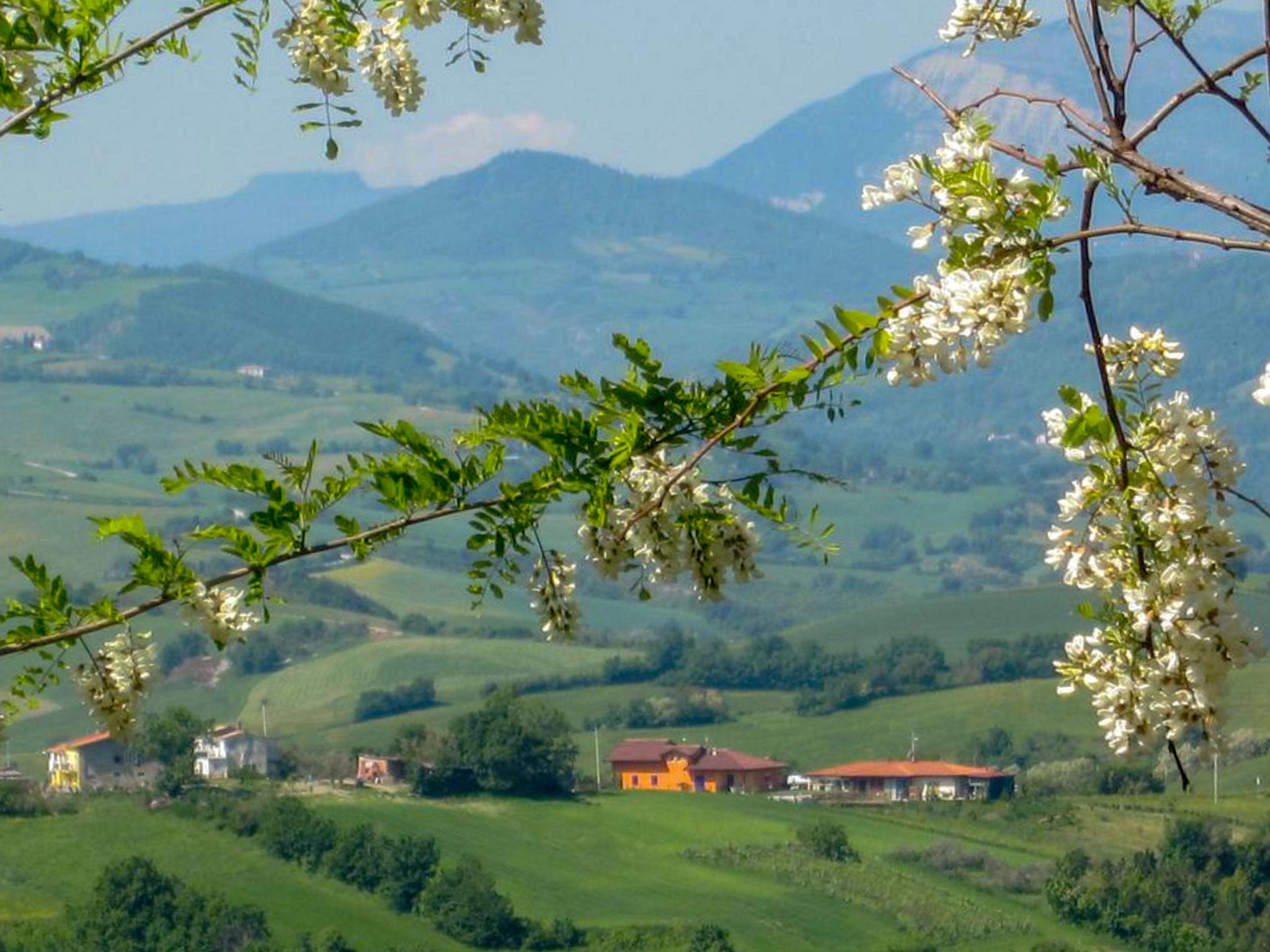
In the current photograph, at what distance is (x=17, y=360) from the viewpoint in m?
178

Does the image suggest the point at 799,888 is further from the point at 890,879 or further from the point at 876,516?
the point at 876,516

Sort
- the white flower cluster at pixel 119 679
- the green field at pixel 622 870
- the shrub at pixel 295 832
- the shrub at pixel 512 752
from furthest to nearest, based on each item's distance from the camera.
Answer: the shrub at pixel 512 752, the shrub at pixel 295 832, the green field at pixel 622 870, the white flower cluster at pixel 119 679

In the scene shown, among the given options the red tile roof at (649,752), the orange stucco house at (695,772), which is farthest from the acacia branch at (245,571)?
the red tile roof at (649,752)

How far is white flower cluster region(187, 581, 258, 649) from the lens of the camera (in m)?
3.31

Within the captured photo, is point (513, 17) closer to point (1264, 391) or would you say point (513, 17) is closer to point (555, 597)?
point (555, 597)

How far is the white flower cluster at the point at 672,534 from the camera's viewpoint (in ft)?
10.1

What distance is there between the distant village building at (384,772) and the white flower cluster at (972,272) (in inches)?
2742

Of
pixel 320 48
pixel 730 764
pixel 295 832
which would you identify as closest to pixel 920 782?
pixel 730 764

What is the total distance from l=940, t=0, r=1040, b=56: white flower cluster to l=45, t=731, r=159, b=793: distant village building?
220ft

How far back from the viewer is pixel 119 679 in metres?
3.47

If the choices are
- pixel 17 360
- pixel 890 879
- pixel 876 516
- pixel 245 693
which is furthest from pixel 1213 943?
pixel 17 360

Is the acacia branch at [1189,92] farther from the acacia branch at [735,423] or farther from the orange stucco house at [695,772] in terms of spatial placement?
the orange stucco house at [695,772]

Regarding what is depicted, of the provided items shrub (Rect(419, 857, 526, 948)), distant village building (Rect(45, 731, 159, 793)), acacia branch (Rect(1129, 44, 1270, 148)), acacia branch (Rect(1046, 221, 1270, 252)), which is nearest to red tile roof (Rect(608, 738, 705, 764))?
distant village building (Rect(45, 731, 159, 793))

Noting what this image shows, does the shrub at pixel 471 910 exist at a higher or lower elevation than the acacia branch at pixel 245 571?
lower
